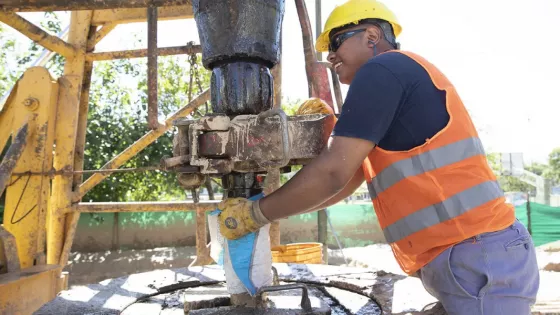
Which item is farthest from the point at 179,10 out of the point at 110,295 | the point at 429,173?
the point at 429,173

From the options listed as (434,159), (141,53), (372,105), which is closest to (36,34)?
(141,53)

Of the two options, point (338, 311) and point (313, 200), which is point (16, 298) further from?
point (313, 200)

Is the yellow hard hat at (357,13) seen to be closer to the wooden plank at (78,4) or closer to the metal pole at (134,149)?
the wooden plank at (78,4)

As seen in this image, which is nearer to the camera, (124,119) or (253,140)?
(253,140)

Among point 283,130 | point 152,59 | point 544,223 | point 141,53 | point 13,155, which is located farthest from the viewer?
point 544,223

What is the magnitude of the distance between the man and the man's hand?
0.05 metres

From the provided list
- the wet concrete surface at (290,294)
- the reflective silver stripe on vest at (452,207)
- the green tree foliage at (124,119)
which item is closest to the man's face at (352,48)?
the reflective silver stripe on vest at (452,207)

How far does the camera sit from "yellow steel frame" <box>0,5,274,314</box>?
424cm

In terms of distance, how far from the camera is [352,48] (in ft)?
6.86

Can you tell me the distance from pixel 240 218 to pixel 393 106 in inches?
29.3

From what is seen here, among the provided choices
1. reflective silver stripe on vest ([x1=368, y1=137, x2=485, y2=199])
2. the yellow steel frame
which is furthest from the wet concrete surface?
the yellow steel frame

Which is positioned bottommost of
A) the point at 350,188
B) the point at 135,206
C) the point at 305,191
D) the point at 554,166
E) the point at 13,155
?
the point at 305,191

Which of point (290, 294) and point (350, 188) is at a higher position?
point (350, 188)

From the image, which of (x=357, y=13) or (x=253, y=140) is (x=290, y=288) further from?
(x=357, y=13)
